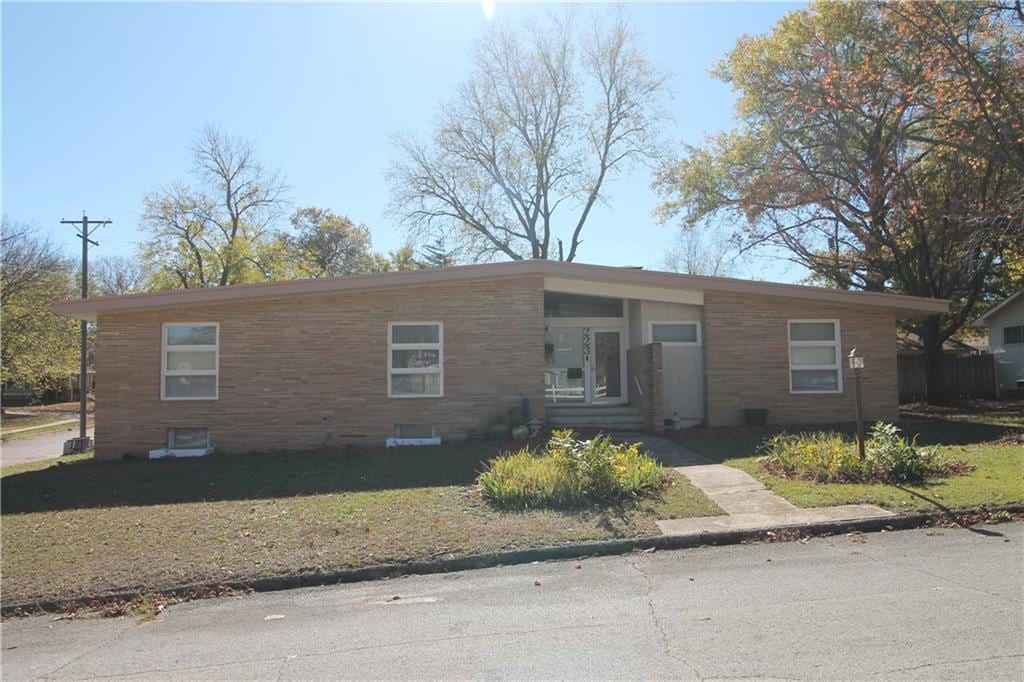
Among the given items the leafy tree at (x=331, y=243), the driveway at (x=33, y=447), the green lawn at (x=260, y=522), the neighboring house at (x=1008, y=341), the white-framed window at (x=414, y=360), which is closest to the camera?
the green lawn at (x=260, y=522)

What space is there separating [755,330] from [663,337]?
203cm

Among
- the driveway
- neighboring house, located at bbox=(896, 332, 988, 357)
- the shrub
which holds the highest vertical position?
neighboring house, located at bbox=(896, 332, 988, 357)

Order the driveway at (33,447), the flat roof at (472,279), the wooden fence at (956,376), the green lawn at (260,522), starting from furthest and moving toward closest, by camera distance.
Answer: the wooden fence at (956,376) < the driveway at (33,447) < the flat roof at (472,279) < the green lawn at (260,522)

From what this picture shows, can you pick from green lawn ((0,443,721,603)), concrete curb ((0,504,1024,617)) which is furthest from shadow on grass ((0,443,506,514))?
concrete curb ((0,504,1024,617))

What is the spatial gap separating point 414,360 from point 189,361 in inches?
184

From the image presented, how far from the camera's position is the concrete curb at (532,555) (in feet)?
21.4

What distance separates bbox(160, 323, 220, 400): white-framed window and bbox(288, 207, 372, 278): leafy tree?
118 feet

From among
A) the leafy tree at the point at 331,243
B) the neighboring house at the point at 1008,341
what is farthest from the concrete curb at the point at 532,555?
the leafy tree at the point at 331,243

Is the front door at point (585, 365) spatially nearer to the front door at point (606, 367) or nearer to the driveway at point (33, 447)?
the front door at point (606, 367)

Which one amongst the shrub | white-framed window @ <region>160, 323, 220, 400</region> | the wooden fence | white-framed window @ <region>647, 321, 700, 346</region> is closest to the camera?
the shrub

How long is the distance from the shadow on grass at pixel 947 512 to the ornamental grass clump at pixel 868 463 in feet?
1.42

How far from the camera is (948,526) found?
7.54m

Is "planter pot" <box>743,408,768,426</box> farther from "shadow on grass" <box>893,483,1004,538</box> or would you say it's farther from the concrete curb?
the concrete curb

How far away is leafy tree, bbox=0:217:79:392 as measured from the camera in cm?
3400
